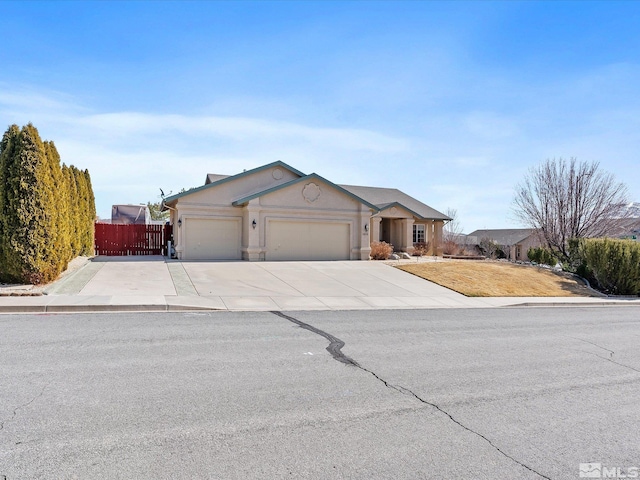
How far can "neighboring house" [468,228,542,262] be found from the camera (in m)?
48.2

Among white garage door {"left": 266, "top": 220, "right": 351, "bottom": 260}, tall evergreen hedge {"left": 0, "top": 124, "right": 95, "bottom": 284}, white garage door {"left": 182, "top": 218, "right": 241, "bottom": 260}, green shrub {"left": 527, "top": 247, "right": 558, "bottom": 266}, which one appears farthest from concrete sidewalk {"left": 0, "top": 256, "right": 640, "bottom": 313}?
green shrub {"left": 527, "top": 247, "right": 558, "bottom": 266}

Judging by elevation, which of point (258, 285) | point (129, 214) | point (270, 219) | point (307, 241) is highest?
point (129, 214)

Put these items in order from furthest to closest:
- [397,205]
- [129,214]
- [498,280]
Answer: [129,214]
[397,205]
[498,280]

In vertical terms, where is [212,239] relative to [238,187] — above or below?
below

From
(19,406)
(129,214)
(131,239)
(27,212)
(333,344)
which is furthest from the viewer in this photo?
(129,214)

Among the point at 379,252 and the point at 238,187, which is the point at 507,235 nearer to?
the point at 379,252

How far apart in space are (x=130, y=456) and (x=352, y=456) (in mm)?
1874

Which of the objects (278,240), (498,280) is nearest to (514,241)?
(498,280)

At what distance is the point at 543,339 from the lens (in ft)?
32.0

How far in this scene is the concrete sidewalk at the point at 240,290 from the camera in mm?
12281

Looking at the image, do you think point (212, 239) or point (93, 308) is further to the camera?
point (212, 239)

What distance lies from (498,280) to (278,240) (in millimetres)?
11319

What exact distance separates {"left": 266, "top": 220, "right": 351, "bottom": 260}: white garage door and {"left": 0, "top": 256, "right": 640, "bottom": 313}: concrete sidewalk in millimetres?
2122

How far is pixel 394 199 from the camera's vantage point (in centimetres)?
3669
